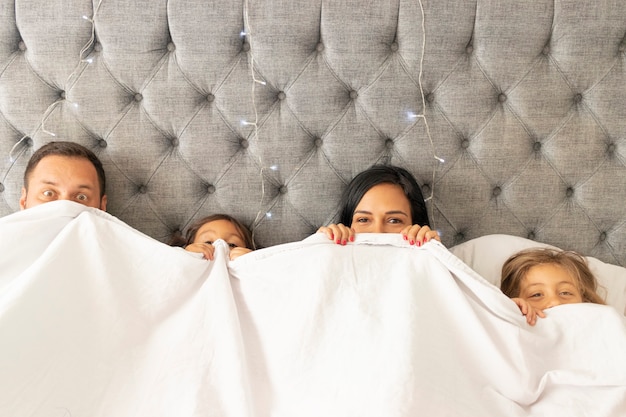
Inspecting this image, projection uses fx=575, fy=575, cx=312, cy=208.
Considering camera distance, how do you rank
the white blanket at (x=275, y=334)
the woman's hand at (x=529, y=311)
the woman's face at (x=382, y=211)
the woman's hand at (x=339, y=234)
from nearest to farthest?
the white blanket at (x=275, y=334) → the woman's hand at (x=529, y=311) → the woman's hand at (x=339, y=234) → the woman's face at (x=382, y=211)

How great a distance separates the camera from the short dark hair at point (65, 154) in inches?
64.5

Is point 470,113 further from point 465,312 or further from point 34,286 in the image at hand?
point 34,286

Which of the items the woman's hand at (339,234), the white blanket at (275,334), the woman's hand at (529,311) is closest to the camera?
the white blanket at (275,334)

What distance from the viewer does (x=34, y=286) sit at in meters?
1.29

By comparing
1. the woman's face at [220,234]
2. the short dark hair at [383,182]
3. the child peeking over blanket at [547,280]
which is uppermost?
the short dark hair at [383,182]

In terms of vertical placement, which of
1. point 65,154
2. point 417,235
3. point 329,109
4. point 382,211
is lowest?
point 417,235

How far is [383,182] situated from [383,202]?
6cm

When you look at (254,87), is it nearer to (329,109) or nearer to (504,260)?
(329,109)

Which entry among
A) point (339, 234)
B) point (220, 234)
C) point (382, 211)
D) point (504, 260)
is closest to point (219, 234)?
point (220, 234)

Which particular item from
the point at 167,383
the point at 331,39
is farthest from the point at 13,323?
the point at 331,39

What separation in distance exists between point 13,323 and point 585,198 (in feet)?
5.21

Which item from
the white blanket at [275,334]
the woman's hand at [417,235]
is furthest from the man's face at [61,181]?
the woman's hand at [417,235]

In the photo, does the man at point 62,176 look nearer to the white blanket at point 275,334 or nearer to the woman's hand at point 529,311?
the white blanket at point 275,334

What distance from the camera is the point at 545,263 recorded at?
5.22ft
